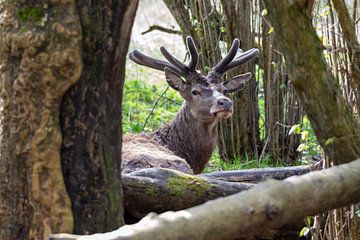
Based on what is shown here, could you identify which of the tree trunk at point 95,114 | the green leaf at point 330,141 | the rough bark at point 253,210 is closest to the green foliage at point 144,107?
the tree trunk at point 95,114

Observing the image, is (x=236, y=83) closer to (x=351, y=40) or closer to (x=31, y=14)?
Answer: (x=351, y=40)

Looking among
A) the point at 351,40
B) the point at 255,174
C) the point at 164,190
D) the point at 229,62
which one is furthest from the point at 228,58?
the point at 351,40

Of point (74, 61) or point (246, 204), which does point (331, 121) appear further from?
point (74, 61)

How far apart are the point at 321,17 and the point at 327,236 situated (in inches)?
62.1

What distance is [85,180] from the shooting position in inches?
180

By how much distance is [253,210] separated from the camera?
3.64 metres

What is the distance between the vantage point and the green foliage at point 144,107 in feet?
40.5

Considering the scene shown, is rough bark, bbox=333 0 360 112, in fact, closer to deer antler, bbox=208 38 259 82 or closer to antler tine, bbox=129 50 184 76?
deer antler, bbox=208 38 259 82

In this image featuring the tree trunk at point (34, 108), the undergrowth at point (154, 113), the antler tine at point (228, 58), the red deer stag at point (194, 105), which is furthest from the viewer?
the undergrowth at point (154, 113)

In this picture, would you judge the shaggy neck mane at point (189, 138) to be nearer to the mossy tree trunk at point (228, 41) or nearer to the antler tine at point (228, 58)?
the antler tine at point (228, 58)

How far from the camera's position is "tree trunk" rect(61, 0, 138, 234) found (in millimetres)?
4520

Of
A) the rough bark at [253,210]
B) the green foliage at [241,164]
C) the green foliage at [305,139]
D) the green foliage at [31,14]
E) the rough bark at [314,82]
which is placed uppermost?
the green foliage at [31,14]

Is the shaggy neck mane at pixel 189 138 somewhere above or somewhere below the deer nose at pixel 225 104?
below

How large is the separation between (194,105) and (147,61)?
72cm
